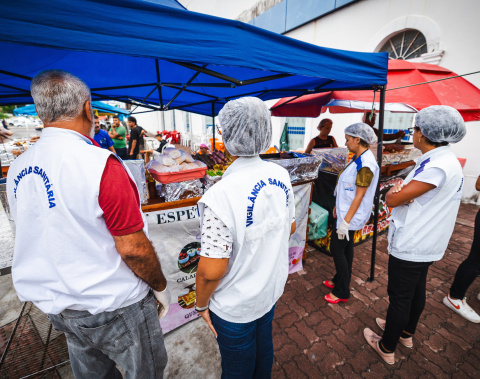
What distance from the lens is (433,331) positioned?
7.95 ft

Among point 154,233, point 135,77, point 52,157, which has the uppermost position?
point 135,77

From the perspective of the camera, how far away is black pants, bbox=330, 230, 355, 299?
261 centimetres

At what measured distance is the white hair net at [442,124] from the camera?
1.67m

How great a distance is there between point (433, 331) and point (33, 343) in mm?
4132

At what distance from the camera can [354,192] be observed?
2432mm

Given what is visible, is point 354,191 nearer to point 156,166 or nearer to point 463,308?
point 463,308

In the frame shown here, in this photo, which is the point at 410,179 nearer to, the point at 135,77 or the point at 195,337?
the point at 195,337

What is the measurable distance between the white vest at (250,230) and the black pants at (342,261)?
1.57 meters

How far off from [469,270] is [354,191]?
5.20ft

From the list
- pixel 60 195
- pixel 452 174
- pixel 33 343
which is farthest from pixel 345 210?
pixel 33 343

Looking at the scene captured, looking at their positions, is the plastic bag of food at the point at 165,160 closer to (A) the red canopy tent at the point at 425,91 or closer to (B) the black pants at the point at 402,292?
(B) the black pants at the point at 402,292

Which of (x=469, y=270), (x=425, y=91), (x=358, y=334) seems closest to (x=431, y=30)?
(x=425, y=91)

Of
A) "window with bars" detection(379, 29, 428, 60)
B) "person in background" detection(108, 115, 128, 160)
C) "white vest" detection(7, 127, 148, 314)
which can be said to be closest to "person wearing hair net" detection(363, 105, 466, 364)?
"white vest" detection(7, 127, 148, 314)

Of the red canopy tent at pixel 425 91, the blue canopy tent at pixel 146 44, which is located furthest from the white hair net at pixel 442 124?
the red canopy tent at pixel 425 91
